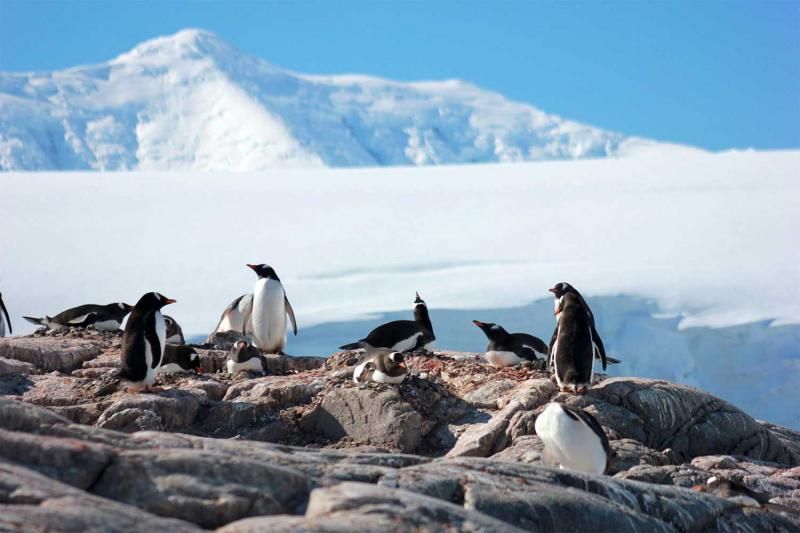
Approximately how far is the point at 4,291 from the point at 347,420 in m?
15.5

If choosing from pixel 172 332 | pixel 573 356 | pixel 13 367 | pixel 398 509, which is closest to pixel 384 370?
pixel 573 356

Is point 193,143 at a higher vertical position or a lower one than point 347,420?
higher

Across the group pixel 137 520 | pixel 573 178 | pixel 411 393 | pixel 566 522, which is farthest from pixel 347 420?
pixel 573 178

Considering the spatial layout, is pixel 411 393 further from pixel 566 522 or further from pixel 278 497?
pixel 278 497

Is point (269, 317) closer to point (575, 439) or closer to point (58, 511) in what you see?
point (575, 439)

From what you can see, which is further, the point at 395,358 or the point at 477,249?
the point at 477,249

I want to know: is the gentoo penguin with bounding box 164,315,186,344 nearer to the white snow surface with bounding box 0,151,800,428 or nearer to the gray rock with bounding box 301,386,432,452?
the gray rock with bounding box 301,386,432,452

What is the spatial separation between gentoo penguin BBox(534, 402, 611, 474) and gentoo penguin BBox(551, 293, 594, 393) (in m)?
1.46

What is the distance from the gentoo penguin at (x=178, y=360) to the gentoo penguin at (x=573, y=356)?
124 inches

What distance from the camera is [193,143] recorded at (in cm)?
13288

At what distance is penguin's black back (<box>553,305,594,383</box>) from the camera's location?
Answer: 808 centimetres

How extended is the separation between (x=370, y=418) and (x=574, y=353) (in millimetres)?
1525

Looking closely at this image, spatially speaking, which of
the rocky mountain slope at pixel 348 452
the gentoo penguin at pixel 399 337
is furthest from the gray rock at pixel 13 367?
the gentoo penguin at pixel 399 337

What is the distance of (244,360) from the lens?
9.53m
